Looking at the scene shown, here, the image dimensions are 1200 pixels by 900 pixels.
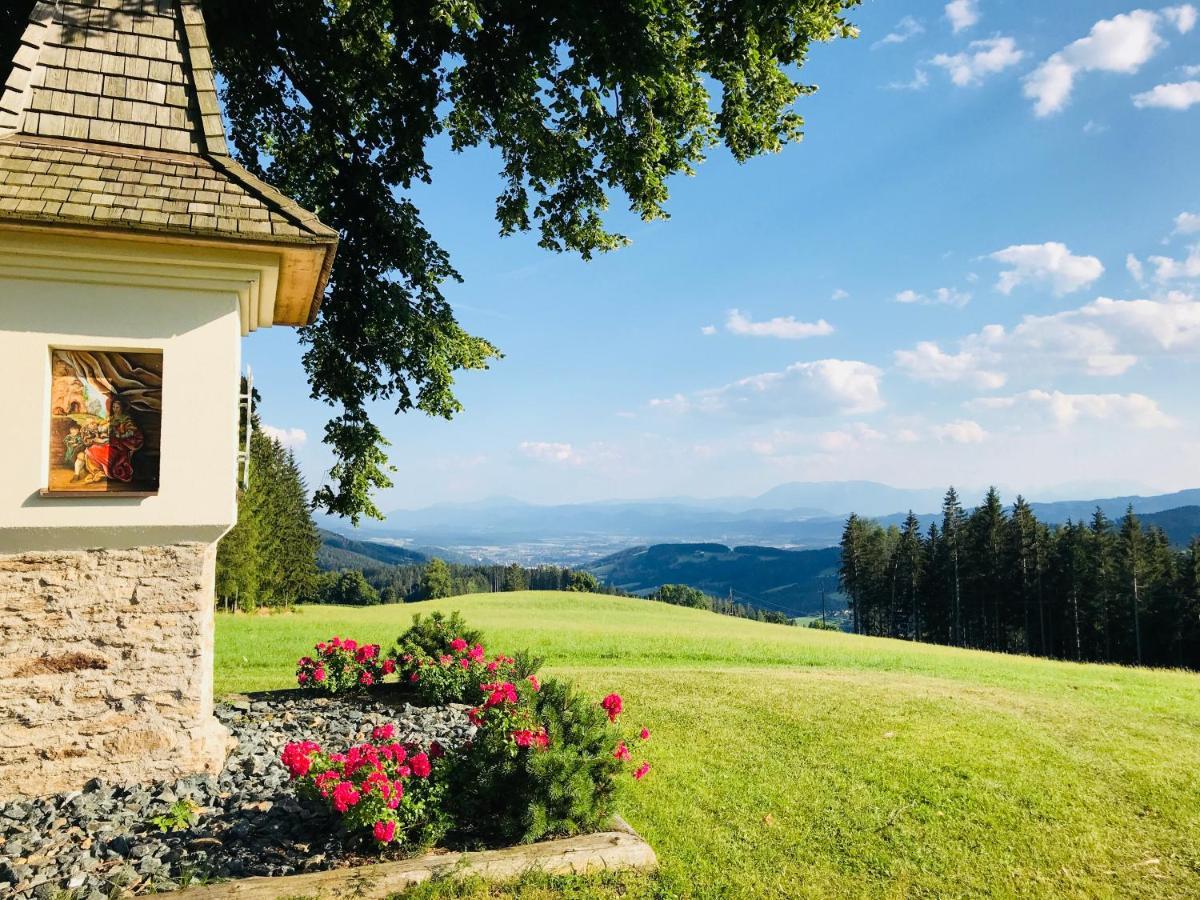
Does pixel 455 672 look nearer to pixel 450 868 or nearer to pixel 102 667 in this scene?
pixel 102 667

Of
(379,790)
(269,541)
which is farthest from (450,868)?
(269,541)

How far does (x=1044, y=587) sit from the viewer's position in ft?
180

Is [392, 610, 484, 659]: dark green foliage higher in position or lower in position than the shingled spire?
lower

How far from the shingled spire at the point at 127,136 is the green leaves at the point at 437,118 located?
2.65 m

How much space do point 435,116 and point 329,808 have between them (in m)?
10.0

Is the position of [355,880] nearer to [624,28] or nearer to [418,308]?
[418,308]

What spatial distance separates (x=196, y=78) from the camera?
6.45m

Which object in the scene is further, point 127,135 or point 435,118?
point 435,118

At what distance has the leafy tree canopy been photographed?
874 centimetres

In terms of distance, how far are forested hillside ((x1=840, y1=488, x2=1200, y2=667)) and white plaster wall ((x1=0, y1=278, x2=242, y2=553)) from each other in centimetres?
6233

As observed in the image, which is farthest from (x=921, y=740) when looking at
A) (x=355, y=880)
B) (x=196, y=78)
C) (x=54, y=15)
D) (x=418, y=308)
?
(x=54, y=15)

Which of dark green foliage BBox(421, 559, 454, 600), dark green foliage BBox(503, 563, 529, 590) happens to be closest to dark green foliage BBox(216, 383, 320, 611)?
dark green foliage BBox(421, 559, 454, 600)

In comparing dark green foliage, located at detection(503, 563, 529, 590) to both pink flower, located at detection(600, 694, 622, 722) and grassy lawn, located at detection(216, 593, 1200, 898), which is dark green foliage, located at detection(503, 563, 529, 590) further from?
pink flower, located at detection(600, 694, 622, 722)

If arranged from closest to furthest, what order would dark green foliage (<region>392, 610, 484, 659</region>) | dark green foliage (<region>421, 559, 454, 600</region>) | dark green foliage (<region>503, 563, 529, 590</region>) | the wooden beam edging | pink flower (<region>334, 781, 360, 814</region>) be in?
the wooden beam edging < pink flower (<region>334, 781, 360, 814</region>) < dark green foliage (<region>392, 610, 484, 659</region>) < dark green foliage (<region>421, 559, 454, 600</region>) < dark green foliage (<region>503, 563, 529, 590</region>)
